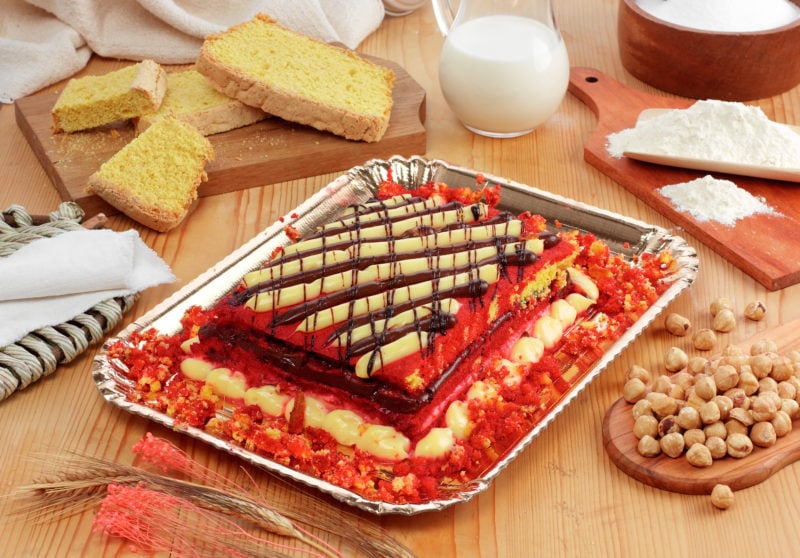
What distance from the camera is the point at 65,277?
197cm

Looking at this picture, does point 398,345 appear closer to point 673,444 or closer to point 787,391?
point 673,444

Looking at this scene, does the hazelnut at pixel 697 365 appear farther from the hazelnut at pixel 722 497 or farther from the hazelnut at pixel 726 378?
the hazelnut at pixel 722 497

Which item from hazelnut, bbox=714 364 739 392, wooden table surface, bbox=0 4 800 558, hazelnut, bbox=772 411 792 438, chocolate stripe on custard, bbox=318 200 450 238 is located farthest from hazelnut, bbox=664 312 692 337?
chocolate stripe on custard, bbox=318 200 450 238

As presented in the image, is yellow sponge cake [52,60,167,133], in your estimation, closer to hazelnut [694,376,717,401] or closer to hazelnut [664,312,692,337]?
hazelnut [664,312,692,337]

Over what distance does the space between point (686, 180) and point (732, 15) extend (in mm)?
580

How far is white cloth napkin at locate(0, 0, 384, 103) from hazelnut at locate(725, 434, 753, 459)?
1.95m

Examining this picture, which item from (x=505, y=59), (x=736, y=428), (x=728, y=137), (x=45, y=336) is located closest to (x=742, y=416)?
(x=736, y=428)

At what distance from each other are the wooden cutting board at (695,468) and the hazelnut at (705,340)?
0.91ft

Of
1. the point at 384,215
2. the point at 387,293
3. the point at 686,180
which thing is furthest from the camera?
the point at 686,180

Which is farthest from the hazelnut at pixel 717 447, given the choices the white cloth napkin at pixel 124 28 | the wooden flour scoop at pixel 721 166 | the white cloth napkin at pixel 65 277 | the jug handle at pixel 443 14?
the white cloth napkin at pixel 124 28

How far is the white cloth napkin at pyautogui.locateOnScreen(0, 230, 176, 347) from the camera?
6.35 ft

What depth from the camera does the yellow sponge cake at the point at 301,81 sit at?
2539 mm

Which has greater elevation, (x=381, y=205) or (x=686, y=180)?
(x=381, y=205)

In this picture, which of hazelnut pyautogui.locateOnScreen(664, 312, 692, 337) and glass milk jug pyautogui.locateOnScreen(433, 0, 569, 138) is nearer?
hazelnut pyautogui.locateOnScreen(664, 312, 692, 337)
